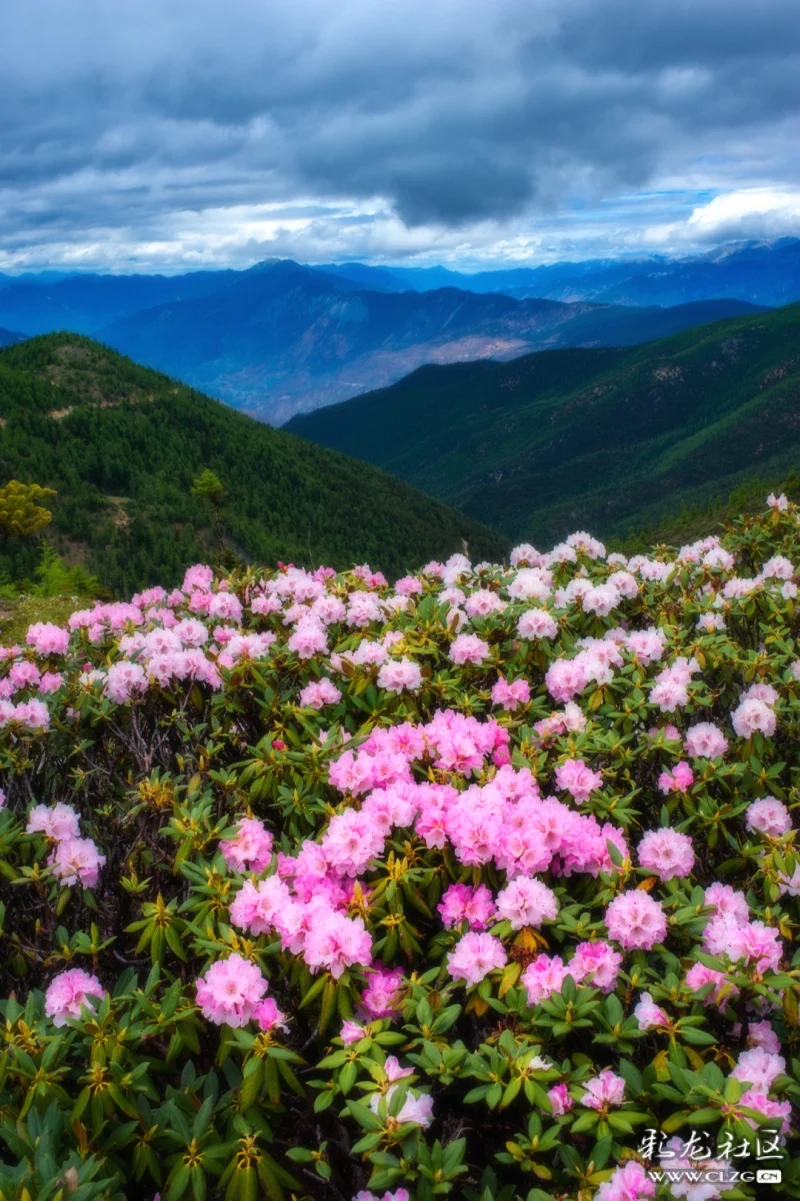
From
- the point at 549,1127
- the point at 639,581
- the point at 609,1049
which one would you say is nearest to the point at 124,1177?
the point at 549,1127

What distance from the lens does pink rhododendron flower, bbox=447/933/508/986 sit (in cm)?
241

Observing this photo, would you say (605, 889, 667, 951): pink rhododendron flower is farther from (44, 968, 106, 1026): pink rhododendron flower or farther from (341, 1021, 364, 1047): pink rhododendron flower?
(44, 968, 106, 1026): pink rhododendron flower

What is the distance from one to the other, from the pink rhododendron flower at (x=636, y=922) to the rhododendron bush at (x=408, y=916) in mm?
13

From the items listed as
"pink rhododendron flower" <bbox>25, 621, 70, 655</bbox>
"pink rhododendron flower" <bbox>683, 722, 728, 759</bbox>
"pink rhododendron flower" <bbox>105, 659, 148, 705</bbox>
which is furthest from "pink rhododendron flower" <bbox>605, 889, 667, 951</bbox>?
"pink rhododendron flower" <bbox>25, 621, 70, 655</bbox>

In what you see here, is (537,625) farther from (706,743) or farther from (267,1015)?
(267,1015)

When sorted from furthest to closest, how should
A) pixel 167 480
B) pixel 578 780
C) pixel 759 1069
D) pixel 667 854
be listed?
pixel 167 480 → pixel 578 780 → pixel 667 854 → pixel 759 1069

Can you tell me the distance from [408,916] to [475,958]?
48 cm

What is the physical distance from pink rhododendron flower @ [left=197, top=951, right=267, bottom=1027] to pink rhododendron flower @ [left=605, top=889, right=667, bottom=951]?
1182 millimetres

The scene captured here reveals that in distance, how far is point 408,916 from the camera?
2852 mm

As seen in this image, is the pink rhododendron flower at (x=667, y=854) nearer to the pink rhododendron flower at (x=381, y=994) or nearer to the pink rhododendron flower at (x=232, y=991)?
the pink rhododendron flower at (x=381, y=994)

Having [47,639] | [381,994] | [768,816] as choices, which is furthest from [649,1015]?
[47,639]

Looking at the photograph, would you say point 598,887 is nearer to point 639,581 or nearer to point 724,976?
point 724,976

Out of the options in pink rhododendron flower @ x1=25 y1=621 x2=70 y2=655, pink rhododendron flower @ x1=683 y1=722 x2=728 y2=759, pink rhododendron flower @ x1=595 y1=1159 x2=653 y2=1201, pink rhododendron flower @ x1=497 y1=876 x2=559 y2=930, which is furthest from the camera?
pink rhododendron flower @ x1=25 y1=621 x2=70 y2=655

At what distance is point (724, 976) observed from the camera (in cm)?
232
